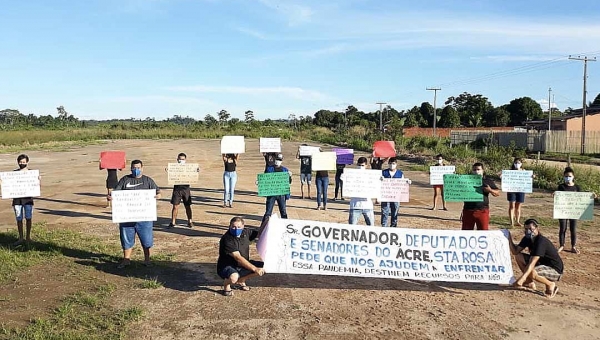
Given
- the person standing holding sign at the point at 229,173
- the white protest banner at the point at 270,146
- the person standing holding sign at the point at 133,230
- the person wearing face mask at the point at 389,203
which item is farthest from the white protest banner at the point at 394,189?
the white protest banner at the point at 270,146

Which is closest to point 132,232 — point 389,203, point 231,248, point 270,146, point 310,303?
point 231,248

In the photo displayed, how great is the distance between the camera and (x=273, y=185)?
10961mm

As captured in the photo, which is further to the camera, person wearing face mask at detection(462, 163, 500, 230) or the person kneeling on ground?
person wearing face mask at detection(462, 163, 500, 230)

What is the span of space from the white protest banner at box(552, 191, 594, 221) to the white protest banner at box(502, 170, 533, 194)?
95.8 inches

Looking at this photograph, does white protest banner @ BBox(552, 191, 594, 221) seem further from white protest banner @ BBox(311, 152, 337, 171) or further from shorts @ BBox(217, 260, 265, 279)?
white protest banner @ BBox(311, 152, 337, 171)

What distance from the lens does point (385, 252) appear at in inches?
308

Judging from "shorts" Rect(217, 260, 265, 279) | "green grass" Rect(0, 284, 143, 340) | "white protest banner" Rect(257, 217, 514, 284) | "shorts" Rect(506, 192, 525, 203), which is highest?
"shorts" Rect(506, 192, 525, 203)

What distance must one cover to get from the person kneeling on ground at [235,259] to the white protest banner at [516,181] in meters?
7.27

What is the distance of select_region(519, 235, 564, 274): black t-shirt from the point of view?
7.55 m

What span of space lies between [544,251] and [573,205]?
8.96ft

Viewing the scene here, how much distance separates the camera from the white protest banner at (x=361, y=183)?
32.8 ft

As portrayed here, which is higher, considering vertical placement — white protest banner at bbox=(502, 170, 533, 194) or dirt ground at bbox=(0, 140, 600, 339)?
white protest banner at bbox=(502, 170, 533, 194)

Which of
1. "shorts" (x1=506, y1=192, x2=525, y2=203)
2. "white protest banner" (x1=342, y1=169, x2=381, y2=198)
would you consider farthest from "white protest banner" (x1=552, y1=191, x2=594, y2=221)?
"white protest banner" (x1=342, y1=169, x2=381, y2=198)

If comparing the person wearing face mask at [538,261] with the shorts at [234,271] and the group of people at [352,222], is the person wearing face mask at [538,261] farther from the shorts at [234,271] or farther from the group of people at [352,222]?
the shorts at [234,271]
